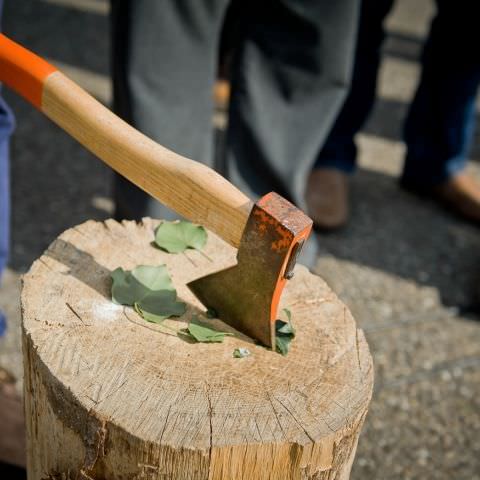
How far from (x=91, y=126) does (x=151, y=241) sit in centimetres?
27

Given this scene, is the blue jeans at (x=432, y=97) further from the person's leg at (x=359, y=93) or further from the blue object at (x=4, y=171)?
the blue object at (x=4, y=171)

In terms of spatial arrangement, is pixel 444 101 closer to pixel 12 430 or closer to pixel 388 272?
pixel 388 272

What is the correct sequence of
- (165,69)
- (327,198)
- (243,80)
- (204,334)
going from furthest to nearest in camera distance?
(327,198), (243,80), (165,69), (204,334)

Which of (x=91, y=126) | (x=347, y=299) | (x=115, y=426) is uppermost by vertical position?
(x=91, y=126)

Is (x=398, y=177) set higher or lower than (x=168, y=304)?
lower

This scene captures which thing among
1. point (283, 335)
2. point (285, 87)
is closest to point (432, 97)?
point (285, 87)

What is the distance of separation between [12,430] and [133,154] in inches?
32.6

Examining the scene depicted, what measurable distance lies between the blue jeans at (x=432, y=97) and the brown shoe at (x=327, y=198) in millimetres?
50

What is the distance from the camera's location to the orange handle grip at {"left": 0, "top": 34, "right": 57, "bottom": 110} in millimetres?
1309

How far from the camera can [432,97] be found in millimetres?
2975

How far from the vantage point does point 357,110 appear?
290cm

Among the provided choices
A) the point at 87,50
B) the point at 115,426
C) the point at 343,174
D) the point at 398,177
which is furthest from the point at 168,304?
the point at 87,50

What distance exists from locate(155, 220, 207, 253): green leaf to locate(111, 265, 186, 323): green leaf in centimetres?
9

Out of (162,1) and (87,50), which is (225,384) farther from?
(87,50)
